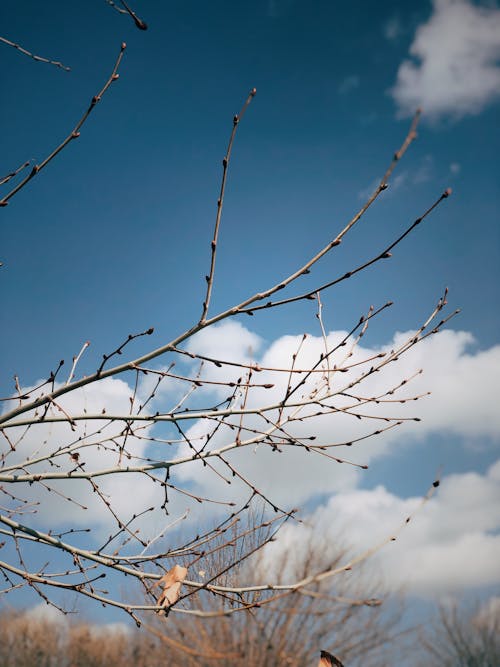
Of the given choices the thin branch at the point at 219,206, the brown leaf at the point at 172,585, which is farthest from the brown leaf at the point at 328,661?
the thin branch at the point at 219,206

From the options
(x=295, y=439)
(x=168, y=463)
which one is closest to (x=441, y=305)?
(x=295, y=439)

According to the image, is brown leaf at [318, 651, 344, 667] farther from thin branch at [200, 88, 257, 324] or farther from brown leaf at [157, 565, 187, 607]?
thin branch at [200, 88, 257, 324]

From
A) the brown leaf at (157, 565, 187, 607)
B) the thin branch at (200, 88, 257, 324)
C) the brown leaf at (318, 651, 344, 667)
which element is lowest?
the brown leaf at (318, 651, 344, 667)

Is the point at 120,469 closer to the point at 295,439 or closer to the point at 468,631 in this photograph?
the point at 295,439

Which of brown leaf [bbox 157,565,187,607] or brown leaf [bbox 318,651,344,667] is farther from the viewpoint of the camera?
brown leaf [bbox 157,565,187,607]

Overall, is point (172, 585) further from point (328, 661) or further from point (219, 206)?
point (219, 206)

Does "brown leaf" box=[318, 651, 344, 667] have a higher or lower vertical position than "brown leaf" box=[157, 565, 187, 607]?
lower

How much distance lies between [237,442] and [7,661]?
21.2 meters

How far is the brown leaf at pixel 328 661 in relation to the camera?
1679 mm

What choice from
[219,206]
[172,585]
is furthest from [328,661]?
[219,206]

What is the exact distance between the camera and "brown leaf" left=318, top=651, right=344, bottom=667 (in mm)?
1679

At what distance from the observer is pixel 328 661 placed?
1.70 meters

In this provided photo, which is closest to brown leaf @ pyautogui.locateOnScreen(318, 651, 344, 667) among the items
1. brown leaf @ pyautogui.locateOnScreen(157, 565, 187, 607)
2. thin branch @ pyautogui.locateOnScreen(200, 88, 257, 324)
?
brown leaf @ pyautogui.locateOnScreen(157, 565, 187, 607)

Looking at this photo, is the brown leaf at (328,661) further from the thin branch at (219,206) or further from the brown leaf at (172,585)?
the thin branch at (219,206)
